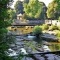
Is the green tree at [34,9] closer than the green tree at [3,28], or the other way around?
the green tree at [3,28]

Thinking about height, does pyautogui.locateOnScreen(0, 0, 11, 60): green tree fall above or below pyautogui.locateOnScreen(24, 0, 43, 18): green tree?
above

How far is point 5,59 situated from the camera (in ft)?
30.5

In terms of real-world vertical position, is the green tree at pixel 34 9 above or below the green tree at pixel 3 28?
below

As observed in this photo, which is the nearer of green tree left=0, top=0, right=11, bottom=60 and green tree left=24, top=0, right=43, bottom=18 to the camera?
green tree left=0, top=0, right=11, bottom=60

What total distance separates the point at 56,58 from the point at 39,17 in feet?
203

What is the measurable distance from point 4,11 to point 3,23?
0.50 meters

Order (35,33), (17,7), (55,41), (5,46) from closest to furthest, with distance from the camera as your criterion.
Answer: (5,46)
(55,41)
(35,33)
(17,7)

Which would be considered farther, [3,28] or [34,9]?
[34,9]

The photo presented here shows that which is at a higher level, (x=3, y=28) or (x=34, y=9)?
(x=3, y=28)

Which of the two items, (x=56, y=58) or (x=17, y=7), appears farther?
(x=17, y=7)

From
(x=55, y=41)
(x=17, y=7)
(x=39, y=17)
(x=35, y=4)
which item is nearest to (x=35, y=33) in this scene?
(x=55, y=41)

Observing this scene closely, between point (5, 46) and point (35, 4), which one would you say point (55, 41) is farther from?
point (35, 4)

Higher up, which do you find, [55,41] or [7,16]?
[7,16]

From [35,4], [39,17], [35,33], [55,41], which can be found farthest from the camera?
[39,17]
